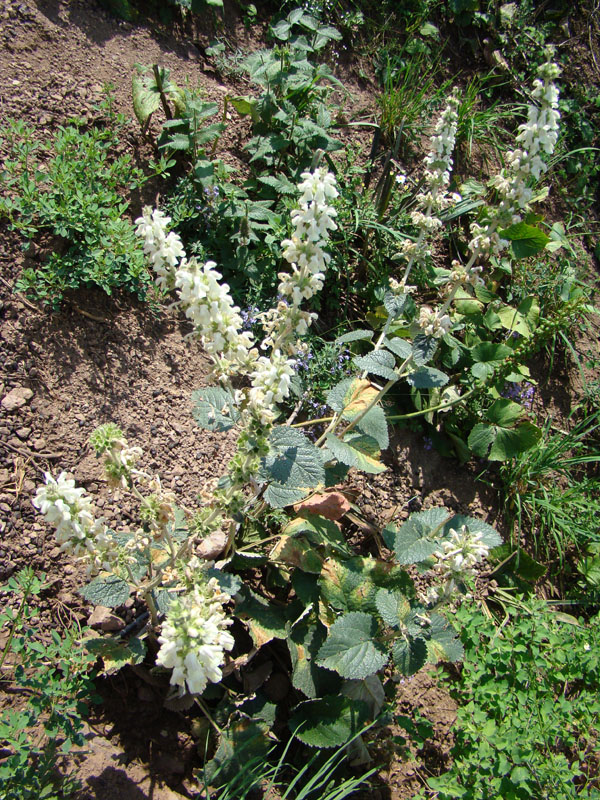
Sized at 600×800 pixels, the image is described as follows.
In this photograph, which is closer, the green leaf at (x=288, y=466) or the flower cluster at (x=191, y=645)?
the flower cluster at (x=191, y=645)

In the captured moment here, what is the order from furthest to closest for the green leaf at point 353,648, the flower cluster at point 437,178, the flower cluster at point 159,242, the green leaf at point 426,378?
the green leaf at point 426,378, the flower cluster at point 437,178, the green leaf at point 353,648, the flower cluster at point 159,242

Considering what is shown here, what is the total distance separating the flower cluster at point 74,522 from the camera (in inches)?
61.9

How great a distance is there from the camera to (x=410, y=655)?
2.13 meters

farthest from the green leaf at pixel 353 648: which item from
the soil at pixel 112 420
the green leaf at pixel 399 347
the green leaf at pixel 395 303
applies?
the green leaf at pixel 395 303

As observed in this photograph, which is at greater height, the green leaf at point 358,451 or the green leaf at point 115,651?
the green leaf at point 358,451

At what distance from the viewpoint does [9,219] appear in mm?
2760

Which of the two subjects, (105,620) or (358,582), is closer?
(105,620)

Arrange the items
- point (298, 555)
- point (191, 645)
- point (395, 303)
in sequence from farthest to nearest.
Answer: point (395, 303) < point (298, 555) < point (191, 645)

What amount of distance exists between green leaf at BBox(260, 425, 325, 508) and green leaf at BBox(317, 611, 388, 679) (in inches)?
23.5

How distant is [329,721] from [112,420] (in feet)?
5.42

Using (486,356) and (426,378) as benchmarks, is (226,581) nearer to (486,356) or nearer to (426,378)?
(426,378)

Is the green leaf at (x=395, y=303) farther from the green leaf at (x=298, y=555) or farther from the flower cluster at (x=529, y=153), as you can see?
the green leaf at (x=298, y=555)

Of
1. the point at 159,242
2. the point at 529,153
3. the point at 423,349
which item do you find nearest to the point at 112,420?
the point at 159,242

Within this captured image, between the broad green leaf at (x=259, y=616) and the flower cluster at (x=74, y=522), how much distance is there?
71 cm
